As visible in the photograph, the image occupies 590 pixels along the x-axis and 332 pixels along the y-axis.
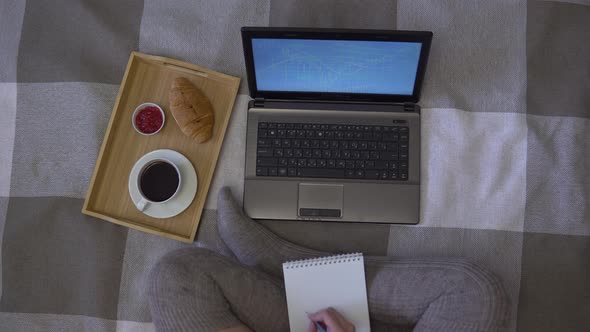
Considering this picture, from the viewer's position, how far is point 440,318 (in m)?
0.69

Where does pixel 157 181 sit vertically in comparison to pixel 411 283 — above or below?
above

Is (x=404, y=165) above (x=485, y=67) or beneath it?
beneath

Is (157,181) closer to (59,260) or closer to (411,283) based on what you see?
(59,260)

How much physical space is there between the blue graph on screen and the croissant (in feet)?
0.34

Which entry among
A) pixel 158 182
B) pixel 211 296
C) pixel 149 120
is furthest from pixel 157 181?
pixel 211 296

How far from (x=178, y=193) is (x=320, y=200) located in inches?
9.4

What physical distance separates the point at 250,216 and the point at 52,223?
1.13 ft

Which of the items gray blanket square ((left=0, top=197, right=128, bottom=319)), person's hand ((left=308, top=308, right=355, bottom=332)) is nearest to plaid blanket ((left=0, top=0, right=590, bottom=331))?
gray blanket square ((left=0, top=197, right=128, bottom=319))

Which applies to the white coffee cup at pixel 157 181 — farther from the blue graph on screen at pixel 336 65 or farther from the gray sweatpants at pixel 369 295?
the blue graph on screen at pixel 336 65

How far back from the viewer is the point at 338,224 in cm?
77

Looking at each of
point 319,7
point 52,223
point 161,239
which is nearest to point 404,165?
point 319,7

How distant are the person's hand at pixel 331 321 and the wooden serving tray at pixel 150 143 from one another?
0.80ft

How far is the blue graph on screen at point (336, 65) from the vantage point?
0.68 meters

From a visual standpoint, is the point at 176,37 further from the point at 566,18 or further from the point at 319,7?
the point at 566,18
